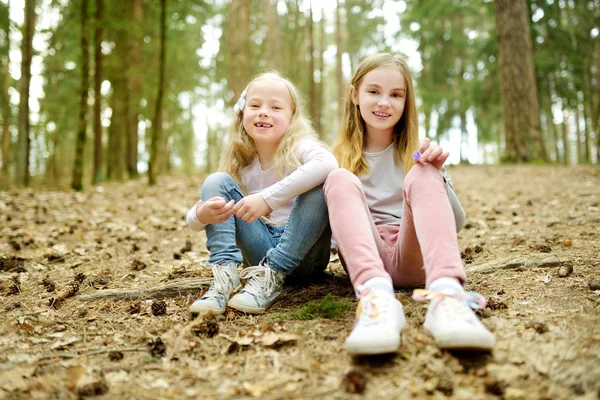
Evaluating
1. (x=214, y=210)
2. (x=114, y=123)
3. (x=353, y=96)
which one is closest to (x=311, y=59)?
(x=114, y=123)

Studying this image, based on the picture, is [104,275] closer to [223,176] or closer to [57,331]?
[57,331]

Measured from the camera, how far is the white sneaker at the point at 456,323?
1.43 m

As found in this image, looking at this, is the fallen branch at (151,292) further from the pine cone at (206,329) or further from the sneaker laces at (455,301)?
the sneaker laces at (455,301)

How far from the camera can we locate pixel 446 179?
200 centimetres

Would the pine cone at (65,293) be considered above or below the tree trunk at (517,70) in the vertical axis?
below

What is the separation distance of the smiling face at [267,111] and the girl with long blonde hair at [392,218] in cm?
36

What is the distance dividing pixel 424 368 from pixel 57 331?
1649 mm

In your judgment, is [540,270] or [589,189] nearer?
[540,270]

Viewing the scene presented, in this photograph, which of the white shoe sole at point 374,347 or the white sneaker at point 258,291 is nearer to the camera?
the white shoe sole at point 374,347

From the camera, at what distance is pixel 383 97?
7.65ft

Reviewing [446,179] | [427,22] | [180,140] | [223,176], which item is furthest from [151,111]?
[446,179]

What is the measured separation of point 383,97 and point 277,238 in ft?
3.21

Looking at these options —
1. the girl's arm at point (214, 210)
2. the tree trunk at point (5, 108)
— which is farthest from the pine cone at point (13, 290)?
the tree trunk at point (5, 108)

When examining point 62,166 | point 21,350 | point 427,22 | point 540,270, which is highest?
point 427,22
